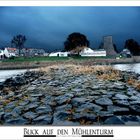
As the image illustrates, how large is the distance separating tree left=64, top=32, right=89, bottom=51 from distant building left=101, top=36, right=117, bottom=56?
0.34m

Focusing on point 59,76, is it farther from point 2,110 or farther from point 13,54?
point 2,110

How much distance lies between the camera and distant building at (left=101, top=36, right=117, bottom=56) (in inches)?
194

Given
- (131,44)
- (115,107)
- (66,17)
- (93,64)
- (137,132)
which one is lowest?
(137,132)

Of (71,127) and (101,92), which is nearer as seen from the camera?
(71,127)

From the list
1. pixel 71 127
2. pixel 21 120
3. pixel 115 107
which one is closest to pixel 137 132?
pixel 115 107

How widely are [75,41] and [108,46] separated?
34.9 inches

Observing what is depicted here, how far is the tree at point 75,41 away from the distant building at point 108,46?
34cm

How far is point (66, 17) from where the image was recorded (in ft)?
15.3

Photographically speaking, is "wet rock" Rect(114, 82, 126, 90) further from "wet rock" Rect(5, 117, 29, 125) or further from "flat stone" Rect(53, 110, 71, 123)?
"wet rock" Rect(5, 117, 29, 125)

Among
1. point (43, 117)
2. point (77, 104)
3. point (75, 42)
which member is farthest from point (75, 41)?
point (43, 117)

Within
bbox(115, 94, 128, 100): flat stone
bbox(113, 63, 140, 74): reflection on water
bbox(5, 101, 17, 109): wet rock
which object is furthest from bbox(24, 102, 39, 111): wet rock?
bbox(113, 63, 140, 74): reflection on water

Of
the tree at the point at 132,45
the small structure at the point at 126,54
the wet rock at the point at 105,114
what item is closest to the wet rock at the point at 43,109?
the wet rock at the point at 105,114

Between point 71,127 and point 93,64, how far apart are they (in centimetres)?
259

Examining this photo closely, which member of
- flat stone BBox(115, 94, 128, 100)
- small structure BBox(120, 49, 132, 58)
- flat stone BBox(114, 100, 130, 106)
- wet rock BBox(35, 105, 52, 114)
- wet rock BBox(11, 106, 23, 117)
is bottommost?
wet rock BBox(11, 106, 23, 117)
